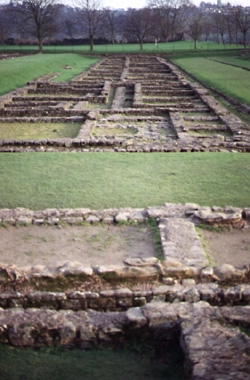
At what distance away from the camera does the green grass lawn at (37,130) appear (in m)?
11.6

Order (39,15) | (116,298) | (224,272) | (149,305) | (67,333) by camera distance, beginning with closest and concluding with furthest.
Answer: (67,333) < (149,305) < (116,298) < (224,272) < (39,15)

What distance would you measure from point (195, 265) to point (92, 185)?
10.2 feet

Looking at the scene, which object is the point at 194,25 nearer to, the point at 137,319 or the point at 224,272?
the point at 224,272

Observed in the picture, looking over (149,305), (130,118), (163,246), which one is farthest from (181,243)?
(130,118)

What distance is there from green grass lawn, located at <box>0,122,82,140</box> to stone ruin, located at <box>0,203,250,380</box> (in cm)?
680

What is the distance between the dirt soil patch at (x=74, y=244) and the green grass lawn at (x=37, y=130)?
598cm

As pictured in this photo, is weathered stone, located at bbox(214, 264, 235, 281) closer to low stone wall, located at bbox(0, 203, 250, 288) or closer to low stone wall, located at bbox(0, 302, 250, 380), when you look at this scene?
low stone wall, located at bbox(0, 203, 250, 288)

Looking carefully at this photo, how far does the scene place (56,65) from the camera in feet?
106

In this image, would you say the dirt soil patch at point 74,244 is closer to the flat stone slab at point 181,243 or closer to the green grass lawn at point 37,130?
the flat stone slab at point 181,243

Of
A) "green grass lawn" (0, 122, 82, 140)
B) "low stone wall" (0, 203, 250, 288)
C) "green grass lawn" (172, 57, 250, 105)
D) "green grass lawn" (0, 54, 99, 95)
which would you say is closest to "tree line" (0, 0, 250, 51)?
"green grass lawn" (0, 54, 99, 95)

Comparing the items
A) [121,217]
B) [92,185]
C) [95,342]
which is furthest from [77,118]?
[95,342]

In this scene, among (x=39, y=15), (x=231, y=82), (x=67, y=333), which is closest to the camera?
(x=67, y=333)

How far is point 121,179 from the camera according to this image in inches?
304

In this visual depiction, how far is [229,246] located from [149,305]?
6.61 feet
